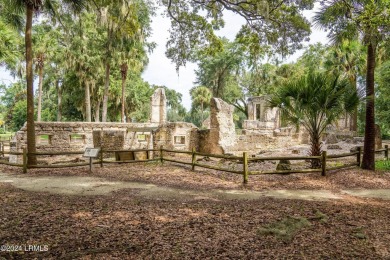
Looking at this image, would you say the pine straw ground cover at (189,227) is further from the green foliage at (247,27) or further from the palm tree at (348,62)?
the palm tree at (348,62)

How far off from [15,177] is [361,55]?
85.7 feet

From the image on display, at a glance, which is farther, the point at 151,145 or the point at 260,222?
the point at 151,145

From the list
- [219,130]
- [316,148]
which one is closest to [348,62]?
[219,130]

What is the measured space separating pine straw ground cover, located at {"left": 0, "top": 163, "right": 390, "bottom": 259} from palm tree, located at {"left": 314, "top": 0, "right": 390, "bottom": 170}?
457 cm

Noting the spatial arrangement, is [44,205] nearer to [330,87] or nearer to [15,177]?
[15,177]

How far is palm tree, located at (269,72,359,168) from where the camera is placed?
9703 mm

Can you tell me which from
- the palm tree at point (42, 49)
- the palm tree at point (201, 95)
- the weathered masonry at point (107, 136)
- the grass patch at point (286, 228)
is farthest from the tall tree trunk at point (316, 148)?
the palm tree at point (201, 95)

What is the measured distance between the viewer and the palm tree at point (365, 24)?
7.24 m

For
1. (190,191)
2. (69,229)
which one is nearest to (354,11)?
(190,191)

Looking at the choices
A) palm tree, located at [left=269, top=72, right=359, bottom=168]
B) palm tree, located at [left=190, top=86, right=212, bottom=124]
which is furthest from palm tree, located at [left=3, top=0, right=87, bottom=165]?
palm tree, located at [left=190, top=86, right=212, bottom=124]

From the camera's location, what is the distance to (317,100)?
965cm

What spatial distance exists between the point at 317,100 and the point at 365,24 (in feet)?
9.31

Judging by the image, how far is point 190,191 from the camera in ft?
24.8

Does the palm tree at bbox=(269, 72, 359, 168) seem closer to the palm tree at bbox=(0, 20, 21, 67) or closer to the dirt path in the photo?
the dirt path
